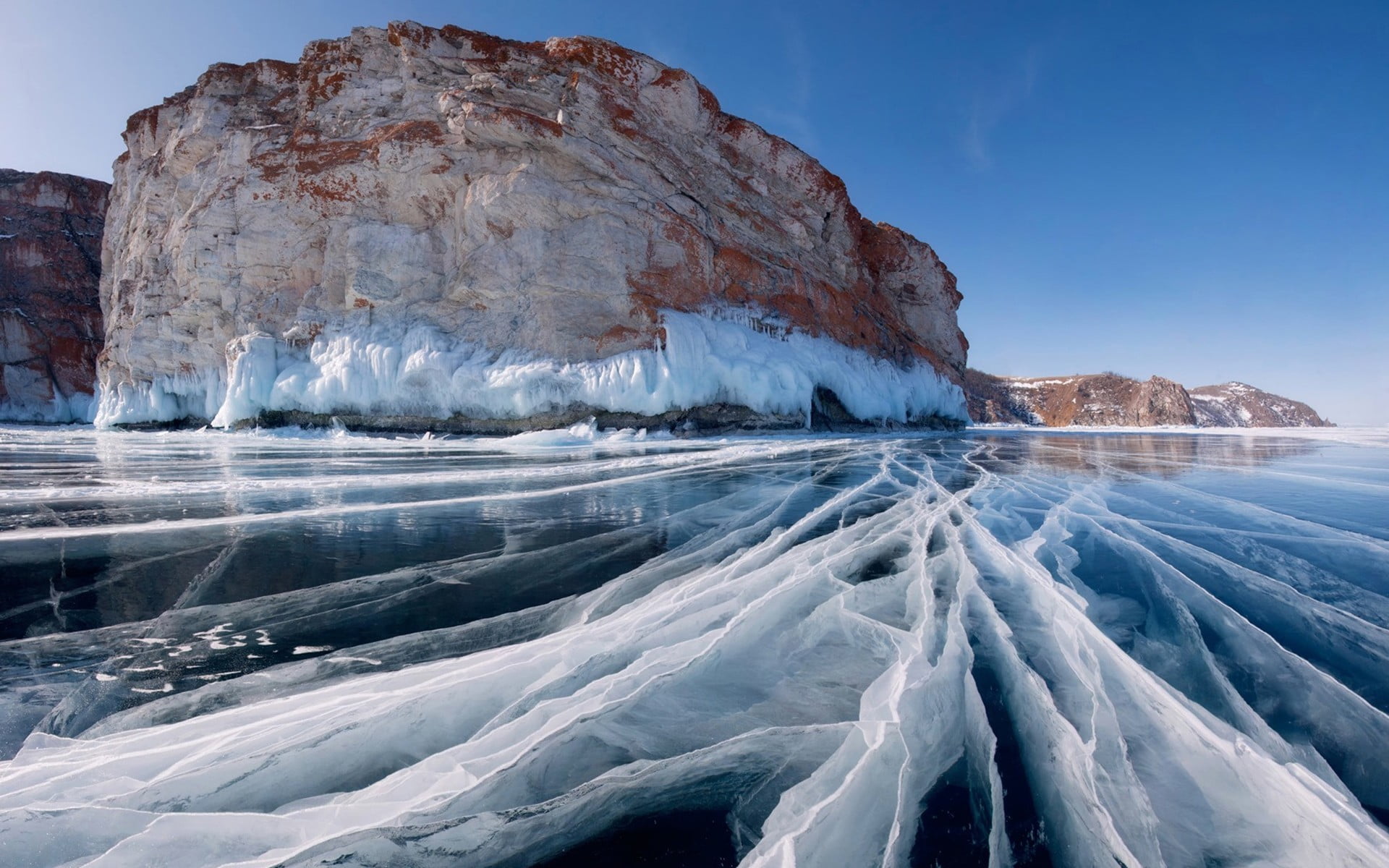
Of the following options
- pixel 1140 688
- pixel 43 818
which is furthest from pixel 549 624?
pixel 1140 688

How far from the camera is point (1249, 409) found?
71375mm

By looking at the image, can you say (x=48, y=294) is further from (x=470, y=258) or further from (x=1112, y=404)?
(x=1112, y=404)

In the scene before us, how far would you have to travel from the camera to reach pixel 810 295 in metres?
18.6

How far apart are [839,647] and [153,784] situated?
1845 millimetres

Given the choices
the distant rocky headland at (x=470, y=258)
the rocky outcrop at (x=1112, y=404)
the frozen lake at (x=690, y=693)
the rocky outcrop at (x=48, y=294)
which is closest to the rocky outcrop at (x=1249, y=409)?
the rocky outcrop at (x=1112, y=404)

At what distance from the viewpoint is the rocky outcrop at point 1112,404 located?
5084 cm

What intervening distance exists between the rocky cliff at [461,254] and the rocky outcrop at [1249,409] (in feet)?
250

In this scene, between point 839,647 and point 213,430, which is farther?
point 213,430

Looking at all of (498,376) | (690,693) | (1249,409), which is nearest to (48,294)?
(498,376)

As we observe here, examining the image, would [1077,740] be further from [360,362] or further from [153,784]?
[360,362]

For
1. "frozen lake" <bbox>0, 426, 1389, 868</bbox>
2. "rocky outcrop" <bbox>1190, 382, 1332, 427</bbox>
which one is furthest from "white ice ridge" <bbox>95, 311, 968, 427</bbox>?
"rocky outcrop" <bbox>1190, 382, 1332, 427</bbox>

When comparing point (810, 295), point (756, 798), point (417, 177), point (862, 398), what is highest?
point (417, 177)

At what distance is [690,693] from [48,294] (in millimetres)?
44730

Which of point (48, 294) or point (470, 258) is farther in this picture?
point (48, 294)
